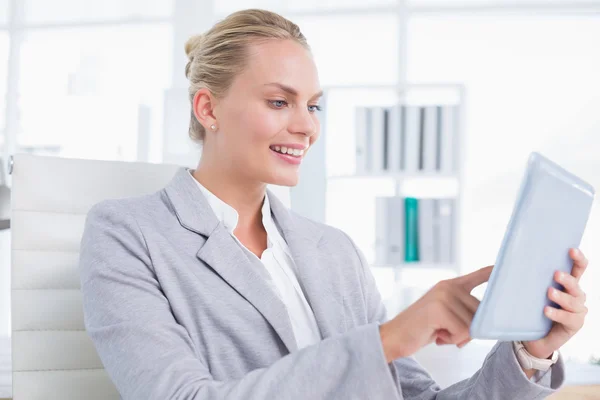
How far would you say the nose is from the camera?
131 centimetres

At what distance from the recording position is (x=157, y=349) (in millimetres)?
988

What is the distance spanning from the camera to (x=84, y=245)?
1180mm

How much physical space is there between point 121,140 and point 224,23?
340 centimetres

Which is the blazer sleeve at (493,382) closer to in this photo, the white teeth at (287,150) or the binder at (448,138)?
the white teeth at (287,150)

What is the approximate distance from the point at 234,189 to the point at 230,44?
291mm

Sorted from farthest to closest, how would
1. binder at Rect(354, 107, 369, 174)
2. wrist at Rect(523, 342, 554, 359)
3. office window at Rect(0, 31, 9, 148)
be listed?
office window at Rect(0, 31, 9, 148), binder at Rect(354, 107, 369, 174), wrist at Rect(523, 342, 554, 359)

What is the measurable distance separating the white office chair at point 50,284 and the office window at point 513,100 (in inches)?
128

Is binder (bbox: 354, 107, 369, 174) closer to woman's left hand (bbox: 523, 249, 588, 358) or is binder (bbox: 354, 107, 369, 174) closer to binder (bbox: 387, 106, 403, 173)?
binder (bbox: 387, 106, 403, 173)

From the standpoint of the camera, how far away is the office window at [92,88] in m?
4.63

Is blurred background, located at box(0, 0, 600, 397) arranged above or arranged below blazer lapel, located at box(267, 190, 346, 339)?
above

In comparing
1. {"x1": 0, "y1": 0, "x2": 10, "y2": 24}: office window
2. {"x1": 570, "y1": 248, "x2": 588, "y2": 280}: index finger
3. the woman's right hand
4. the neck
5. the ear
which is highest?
{"x1": 0, "y1": 0, "x2": 10, "y2": 24}: office window

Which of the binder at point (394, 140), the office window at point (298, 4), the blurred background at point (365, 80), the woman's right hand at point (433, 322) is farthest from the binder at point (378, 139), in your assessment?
the woman's right hand at point (433, 322)

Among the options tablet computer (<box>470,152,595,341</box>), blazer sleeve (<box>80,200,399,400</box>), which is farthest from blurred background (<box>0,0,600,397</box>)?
tablet computer (<box>470,152,595,341</box>)

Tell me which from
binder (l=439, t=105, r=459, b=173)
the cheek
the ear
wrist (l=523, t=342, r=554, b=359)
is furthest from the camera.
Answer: binder (l=439, t=105, r=459, b=173)
